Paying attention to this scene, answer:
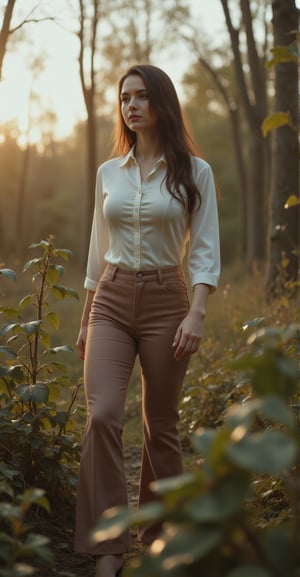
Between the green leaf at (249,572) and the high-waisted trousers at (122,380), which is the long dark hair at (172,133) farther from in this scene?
the green leaf at (249,572)

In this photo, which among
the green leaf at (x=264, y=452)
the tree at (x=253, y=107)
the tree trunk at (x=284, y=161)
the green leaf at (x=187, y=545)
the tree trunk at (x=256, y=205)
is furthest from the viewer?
the tree trunk at (x=256, y=205)

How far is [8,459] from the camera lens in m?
3.73

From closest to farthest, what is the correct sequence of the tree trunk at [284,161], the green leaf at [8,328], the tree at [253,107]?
the green leaf at [8,328] < the tree trunk at [284,161] < the tree at [253,107]

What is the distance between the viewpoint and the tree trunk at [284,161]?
789 cm

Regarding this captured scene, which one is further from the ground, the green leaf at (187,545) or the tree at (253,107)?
the tree at (253,107)

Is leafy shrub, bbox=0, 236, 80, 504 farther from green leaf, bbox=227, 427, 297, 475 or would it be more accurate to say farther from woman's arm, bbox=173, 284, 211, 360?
green leaf, bbox=227, 427, 297, 475

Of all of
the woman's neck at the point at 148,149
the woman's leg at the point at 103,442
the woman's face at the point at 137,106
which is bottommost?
the woman's leg at the point at 103,442

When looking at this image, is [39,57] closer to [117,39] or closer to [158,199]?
[117,39]

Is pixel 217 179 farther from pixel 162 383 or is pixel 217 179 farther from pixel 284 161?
pixel 162 383

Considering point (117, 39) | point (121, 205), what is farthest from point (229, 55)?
point (121, 205)

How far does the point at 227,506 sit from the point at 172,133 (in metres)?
2.63

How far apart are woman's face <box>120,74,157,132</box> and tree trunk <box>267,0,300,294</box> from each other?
444 centimetres

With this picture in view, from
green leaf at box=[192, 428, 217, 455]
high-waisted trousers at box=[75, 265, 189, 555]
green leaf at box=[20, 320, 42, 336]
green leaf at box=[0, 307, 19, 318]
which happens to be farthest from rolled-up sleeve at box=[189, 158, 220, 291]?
green leaf at box=[192, 428, 217, 455]

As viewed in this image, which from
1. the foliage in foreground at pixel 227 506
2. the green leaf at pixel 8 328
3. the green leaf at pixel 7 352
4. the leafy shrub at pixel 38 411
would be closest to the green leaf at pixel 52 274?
the leafy shrub at pixel 38 411
